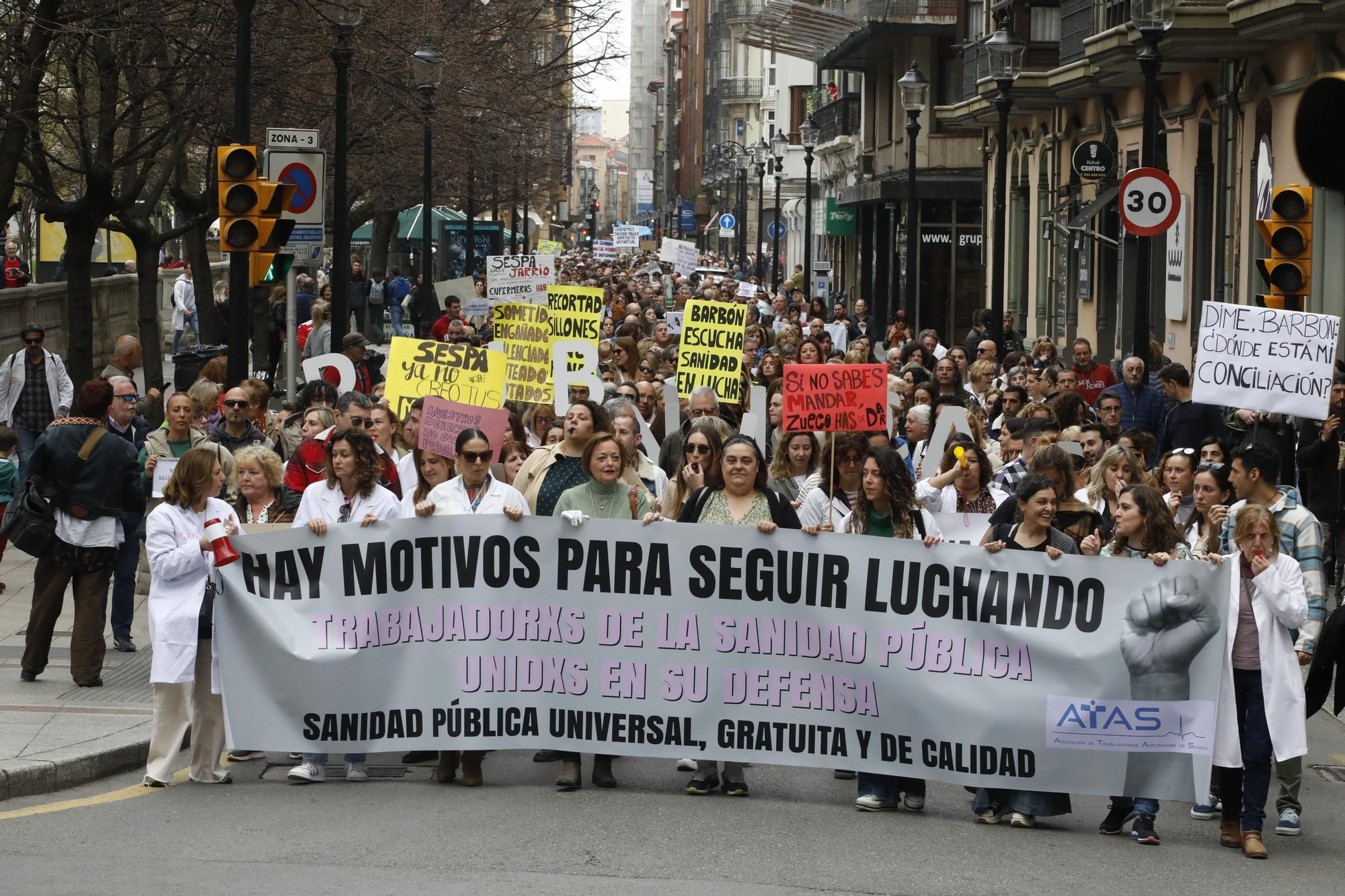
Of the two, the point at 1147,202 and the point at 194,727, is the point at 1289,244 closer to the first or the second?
the point at 1147,202

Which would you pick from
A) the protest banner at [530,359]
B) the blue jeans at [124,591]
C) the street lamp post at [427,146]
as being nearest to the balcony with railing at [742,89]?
the street lamp post at [427,146]

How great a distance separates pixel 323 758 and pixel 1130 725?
3.60 metres

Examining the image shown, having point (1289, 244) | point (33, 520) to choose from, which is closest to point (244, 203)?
point (33, 520)

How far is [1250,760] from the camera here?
25.7 feet

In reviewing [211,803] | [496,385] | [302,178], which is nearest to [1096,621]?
[211,803]

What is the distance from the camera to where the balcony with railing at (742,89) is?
11969 cm

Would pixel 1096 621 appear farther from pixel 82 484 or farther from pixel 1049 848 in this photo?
pixel 82 484

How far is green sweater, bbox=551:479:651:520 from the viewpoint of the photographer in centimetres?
881

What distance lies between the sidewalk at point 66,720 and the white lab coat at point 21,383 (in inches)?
176

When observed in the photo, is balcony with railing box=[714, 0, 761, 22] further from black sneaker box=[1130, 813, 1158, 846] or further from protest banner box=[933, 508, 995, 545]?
black sneaker box=[1130, 813, 1158, 846]

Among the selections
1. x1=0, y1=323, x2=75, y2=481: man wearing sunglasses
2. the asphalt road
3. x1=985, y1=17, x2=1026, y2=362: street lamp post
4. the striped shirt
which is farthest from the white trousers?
x1=985, y1=17, x2=1026, y2=362: street lamp post

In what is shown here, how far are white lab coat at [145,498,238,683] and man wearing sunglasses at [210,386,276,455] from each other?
9.71 feet

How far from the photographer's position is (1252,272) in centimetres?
2336

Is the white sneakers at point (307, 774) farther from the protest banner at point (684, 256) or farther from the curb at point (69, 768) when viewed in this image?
the protest banner at point (684, 256)
